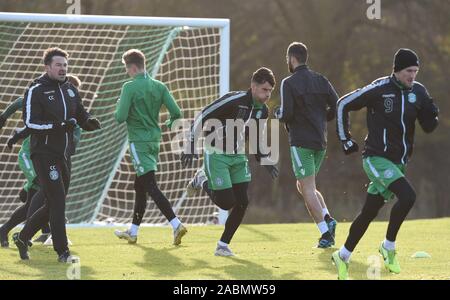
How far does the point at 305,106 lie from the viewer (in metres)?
10.8

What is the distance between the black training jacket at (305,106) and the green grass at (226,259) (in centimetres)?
106

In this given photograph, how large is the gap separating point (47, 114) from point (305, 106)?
8.42 feet

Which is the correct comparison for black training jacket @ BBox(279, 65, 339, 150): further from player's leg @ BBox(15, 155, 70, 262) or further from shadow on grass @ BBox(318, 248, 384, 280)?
player's leg @ BBox(15, 155, 70, 262)

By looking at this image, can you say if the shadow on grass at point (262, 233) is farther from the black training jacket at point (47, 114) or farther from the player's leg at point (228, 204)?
the black training jacket at point (47, 114)

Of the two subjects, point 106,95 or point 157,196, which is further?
point 106,95

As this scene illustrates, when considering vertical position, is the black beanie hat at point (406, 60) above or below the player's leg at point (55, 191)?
above

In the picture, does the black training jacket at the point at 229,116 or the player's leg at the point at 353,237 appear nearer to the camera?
the player's leg at the point at 353,237

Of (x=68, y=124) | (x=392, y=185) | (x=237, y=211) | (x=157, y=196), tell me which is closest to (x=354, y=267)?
(x=392, y=185)

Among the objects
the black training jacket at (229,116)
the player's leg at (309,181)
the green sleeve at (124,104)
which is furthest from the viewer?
the green sleeve at (124,104)

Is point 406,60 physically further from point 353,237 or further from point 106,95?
point 106,95

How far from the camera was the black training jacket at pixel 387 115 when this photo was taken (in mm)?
8609

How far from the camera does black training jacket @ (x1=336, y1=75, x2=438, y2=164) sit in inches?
339

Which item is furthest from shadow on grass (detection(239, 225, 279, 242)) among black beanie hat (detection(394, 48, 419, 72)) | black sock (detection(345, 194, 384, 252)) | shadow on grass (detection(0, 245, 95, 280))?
black beanie hat (detection(394, 48, 419, 72))

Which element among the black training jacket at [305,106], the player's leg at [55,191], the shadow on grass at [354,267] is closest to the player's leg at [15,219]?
the player's leg at [55,191]
